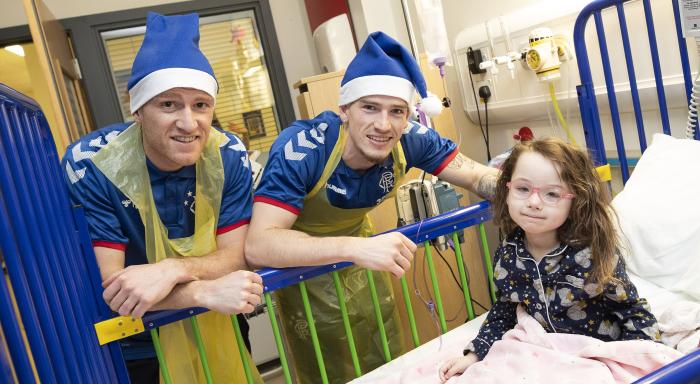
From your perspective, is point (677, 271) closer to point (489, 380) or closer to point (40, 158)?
point (489, 380)

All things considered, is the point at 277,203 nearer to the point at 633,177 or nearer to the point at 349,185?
the point at 349,185

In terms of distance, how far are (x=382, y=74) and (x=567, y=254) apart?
2.49 ft

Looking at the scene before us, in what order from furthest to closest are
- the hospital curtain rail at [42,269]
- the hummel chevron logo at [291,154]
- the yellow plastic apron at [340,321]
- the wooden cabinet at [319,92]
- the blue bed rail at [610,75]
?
the wooden cabinet at [319,92]
the yellow plastic apron at [340,321]
the blue bed rail at [610,75]
the hummel chevron logo at [291,154]
the hospital curtain rail at [42,269]

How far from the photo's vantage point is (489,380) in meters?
1.34

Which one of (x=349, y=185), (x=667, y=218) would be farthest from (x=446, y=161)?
(x=667, y=218)

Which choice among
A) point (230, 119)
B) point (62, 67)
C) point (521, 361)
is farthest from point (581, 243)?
point (230, 119)

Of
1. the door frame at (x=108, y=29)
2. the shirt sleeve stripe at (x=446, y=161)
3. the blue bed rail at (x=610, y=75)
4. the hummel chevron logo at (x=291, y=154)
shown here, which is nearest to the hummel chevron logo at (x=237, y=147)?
the hummel chevron logo at (x=291, y=154)

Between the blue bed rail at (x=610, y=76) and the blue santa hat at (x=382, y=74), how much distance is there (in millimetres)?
689

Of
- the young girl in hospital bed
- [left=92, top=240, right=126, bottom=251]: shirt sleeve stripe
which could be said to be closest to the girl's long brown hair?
the young girl in hospital bed

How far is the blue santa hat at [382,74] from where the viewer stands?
5.68 feet

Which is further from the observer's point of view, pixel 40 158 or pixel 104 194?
pixel 104 194

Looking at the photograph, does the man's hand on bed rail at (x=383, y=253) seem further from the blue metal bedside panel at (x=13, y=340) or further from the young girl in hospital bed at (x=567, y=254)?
the blue metal bedside panel at (x=13, y=340)

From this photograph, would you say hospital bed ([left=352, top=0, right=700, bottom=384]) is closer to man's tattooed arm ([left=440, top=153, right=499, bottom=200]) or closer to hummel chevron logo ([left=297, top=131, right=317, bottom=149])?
man's tattooed arm ([left=440, top=153, right=499, bottom=200])

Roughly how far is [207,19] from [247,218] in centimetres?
273
